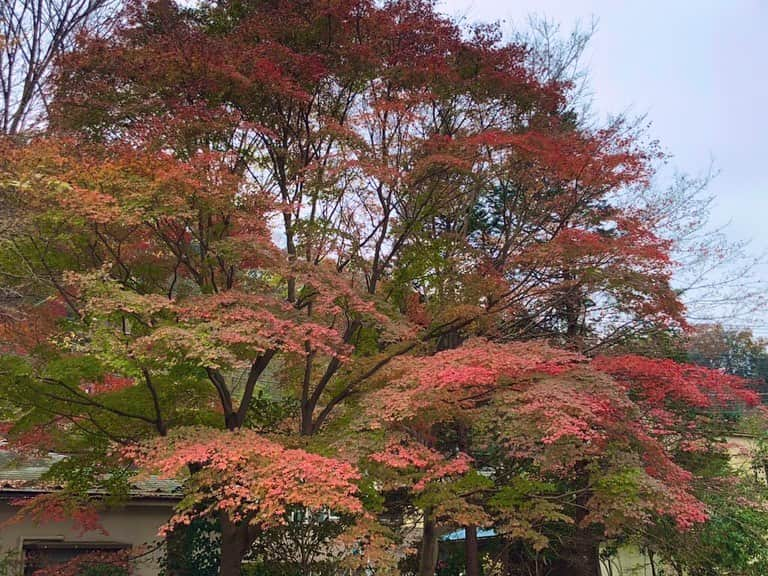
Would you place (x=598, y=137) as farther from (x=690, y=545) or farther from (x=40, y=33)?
(x=40, y=33)

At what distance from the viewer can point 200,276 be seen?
9.73m

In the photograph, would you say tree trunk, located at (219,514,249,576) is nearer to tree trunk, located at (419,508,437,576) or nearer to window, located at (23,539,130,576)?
window, located at (23,539,130,576)

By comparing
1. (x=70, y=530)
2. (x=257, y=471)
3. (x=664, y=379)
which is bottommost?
(x=70, y=530)

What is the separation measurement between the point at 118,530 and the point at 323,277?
6769 millimetres

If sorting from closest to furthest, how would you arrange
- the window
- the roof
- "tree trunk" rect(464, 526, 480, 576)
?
the roof, the window, "tree trunk" rect(464, 526, 480, 576)

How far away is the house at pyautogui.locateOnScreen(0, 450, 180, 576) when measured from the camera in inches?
420

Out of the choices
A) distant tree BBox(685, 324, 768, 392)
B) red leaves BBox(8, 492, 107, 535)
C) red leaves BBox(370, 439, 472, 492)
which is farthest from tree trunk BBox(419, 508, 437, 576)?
distant tree BBox(685, 324, 768, 392)

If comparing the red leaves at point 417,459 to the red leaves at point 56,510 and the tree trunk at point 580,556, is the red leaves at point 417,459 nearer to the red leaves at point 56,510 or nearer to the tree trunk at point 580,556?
the red leaves at point 56,510

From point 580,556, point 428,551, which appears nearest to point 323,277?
point 428,551

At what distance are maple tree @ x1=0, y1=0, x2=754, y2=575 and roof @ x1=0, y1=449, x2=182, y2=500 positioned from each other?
3.19 feet

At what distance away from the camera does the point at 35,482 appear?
1046 centimetres

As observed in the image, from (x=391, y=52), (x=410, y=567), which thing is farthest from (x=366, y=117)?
(x=410, y=567)

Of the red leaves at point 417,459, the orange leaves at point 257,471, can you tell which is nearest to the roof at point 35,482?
the orange leaves at point 257,471

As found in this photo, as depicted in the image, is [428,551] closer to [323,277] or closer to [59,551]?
[323,277]
